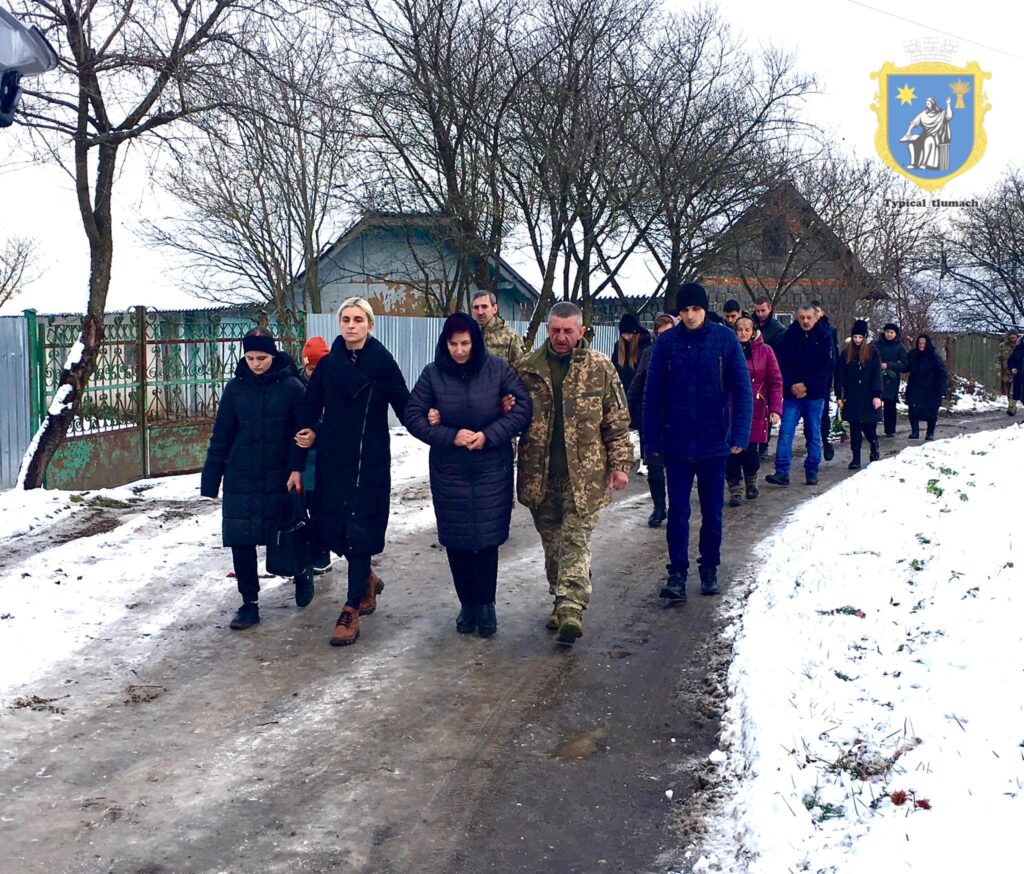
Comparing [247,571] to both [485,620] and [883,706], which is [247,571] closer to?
[485,620]

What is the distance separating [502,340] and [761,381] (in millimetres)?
3746

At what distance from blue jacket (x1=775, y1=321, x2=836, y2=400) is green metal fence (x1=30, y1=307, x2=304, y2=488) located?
665 centimetres

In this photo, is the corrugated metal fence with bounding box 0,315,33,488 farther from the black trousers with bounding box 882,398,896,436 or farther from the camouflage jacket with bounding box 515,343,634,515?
the black trousers with bounding box 882,398,896,436

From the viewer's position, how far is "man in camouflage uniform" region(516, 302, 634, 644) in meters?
6.42

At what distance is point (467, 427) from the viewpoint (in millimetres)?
6305

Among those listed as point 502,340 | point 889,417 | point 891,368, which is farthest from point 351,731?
point 889,417

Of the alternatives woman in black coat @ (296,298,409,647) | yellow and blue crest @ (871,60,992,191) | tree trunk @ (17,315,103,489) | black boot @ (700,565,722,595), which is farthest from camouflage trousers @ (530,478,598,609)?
yellow and blue crest @ (871,60,992,191)

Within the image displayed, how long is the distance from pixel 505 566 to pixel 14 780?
13.8 feet

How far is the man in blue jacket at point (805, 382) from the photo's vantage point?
12258mm

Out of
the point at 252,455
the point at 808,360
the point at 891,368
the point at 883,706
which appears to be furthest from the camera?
the point at 891,368

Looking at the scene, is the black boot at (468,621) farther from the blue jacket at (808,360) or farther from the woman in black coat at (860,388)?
the woman in black coat at (860,388)

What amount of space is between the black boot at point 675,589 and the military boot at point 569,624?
1041mm

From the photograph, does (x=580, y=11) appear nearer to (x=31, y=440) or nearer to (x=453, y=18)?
(x=453, y=18)

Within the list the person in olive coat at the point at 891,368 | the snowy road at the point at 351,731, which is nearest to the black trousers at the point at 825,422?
the person in olive coat at the point at 891,368
